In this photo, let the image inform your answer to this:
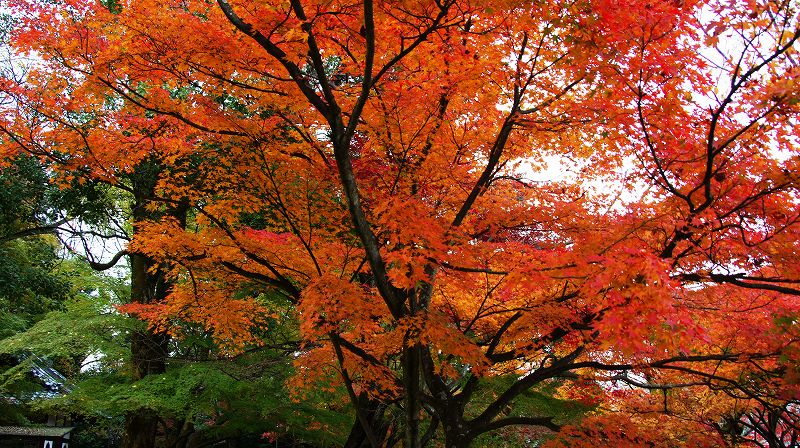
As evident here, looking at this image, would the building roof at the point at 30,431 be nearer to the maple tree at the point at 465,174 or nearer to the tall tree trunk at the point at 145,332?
the tall tree trunk at the point at 145,332

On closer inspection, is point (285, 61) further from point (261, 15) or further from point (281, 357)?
point (281, 357)

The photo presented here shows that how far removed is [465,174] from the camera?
23.6ft

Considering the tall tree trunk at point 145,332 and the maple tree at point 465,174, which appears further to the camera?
the tall tree trunk at point 145,332

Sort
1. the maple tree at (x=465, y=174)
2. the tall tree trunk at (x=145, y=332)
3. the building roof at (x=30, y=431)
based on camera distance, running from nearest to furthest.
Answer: the maple tree at (x=465, y=174), the tall tree trunk at (x=145, y=332), the building roof at (x=30, y=431)

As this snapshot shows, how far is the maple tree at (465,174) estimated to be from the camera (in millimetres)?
4703

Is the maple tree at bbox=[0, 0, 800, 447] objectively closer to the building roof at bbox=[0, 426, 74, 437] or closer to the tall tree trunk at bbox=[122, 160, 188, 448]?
the tall tree trunk at bbox=[122, 160, 188, 448]

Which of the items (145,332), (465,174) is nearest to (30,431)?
(145,332)

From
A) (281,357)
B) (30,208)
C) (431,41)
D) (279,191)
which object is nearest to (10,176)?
(30,208)

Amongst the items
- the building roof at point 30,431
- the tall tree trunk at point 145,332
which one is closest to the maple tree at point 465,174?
the tall tree trunk at point 145,332

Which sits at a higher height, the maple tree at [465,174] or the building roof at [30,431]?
the maple tree at [465,174]

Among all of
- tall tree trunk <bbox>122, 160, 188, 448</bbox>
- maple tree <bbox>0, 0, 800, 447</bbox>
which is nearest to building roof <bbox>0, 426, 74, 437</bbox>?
tall tree trunk <bbox>122, 160, 188, 448</bbox>

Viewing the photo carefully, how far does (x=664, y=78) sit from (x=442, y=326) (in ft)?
10.3

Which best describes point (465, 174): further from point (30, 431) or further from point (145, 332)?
point (30, 431)

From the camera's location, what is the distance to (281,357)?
10.6 m
